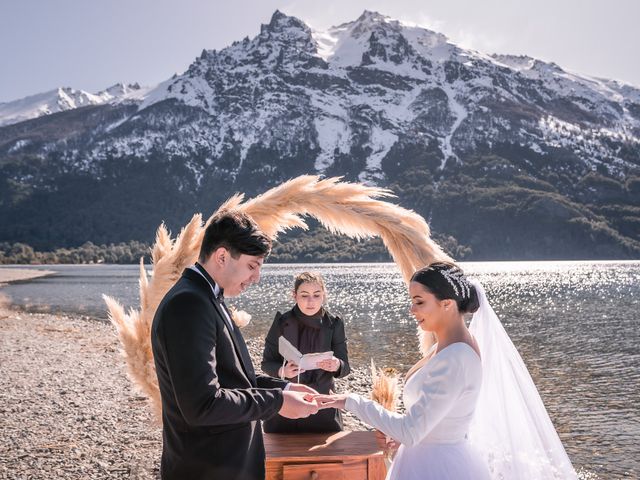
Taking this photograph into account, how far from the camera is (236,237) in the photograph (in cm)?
268

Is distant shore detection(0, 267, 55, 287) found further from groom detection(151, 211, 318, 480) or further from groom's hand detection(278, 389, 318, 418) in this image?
groom's hand detection(278, 389, 318, 418)

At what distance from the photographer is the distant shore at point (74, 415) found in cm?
802

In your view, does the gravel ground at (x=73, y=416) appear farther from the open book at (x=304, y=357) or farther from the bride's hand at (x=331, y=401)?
the bride's hand at (x=331, y=401)

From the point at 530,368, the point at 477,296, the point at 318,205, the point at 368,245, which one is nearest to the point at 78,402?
the point at 318,205

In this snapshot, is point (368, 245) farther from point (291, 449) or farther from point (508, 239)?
point (291, 449)

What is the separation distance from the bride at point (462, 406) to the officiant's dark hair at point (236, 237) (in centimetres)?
110

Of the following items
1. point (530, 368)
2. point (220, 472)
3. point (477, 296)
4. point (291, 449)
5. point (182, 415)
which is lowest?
point (530, 368)

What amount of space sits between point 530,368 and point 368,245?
15952 centimetres

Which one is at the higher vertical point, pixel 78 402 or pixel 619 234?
pixel 619 234

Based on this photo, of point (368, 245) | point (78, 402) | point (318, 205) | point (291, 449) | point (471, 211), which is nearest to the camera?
point (291, 449)


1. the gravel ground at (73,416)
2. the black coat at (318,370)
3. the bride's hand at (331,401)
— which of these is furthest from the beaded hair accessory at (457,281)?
the gravel ground at (73,416)

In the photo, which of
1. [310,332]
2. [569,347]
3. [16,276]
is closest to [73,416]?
[310,332]

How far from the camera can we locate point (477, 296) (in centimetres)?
347

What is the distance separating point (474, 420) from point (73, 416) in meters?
10.1
